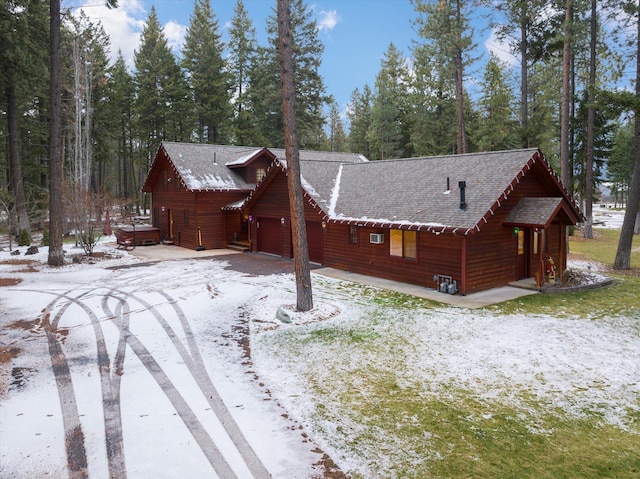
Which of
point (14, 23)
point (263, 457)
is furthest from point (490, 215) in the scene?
point (14, 23)

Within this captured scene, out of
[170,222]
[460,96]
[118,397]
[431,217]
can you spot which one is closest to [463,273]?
[431,217]

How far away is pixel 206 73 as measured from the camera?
40.4m

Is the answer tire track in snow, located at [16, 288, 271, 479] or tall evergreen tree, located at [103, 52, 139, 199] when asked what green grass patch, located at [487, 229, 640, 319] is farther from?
tall evergreen tree, located at [103, 52, 139, 199]

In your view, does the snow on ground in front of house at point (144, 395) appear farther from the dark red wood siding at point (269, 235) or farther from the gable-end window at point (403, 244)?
the dark red wood siding at point (269, 235)

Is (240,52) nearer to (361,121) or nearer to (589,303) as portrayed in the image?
(361,121)

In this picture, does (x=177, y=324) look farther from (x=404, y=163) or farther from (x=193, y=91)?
(x=193, y=91)

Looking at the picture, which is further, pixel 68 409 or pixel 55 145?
pixel 55 145

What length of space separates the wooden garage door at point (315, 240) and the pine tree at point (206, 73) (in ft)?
79.7

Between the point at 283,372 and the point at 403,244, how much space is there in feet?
28.7

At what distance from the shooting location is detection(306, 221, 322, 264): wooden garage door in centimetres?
1956

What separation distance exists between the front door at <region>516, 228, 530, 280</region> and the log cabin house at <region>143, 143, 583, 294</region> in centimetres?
4

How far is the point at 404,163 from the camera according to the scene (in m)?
19.5

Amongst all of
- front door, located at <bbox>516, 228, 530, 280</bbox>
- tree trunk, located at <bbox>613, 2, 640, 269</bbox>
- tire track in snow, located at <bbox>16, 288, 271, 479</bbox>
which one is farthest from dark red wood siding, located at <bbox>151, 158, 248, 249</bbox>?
tree trunk, located at <bbox>613, 2, 640, 269</bbox>

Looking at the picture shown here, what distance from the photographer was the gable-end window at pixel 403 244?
15273 millimetres
